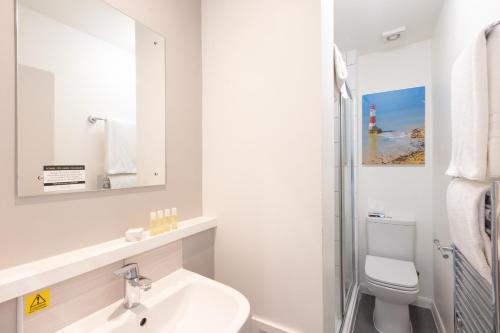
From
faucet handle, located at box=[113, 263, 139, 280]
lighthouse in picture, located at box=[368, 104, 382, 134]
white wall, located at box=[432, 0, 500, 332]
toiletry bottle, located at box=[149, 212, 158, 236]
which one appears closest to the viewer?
faucet handle, located at box=[113, 263, 139, 280]

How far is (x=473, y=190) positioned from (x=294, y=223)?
0.70m

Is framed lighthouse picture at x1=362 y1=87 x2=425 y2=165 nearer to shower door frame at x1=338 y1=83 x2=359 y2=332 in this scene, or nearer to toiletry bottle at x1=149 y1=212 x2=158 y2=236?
shower door frame at x1=338 y1=83 x2=359 y2=332

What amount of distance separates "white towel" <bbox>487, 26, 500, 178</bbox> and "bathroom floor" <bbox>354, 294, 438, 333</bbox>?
1.80 m

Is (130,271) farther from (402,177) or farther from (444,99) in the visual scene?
(402,177)

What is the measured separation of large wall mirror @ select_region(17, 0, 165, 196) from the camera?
2.27ft

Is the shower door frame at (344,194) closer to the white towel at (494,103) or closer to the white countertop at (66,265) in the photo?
the white towel at (494,103)

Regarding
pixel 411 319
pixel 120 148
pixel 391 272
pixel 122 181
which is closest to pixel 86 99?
pixel 120 148

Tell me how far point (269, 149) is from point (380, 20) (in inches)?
69.0

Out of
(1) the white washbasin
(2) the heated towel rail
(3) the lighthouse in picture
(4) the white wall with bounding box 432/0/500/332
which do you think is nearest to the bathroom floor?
(4) the white wall with bounding box 432/0/500/332

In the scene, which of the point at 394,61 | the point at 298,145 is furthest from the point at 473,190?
the point at 394,61

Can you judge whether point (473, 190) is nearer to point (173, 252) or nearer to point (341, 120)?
point (341, 120)

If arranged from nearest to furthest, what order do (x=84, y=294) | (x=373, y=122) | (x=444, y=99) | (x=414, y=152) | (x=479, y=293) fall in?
1. (x=84, y=294)
2. (x=479, y=293)
3. (x=444, y=99)
4. (x=414, y=152)
5. (x=373, y=122)

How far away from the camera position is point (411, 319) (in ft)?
6.61

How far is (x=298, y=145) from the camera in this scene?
1.00 metres
